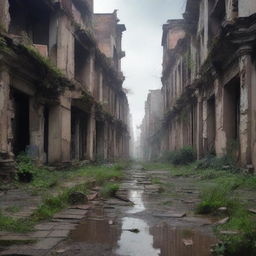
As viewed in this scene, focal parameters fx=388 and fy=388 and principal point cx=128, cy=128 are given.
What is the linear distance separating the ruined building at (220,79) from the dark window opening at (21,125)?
697 cm

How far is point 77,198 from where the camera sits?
21.8 ft

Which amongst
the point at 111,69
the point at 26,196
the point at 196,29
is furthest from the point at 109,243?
the point at 111,69

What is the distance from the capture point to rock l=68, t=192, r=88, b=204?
659cm

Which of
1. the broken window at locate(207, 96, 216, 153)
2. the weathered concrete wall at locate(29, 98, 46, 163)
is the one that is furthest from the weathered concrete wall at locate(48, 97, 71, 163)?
the broken window at locate(207, 96, 216, 153)

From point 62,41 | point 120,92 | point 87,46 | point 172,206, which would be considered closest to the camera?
point 172,206

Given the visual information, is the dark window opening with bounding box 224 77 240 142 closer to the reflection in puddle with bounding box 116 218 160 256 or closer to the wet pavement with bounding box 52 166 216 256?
the wet pavement with bounding box 52 166 216 256

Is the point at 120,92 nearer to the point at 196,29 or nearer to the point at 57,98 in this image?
the point at 196,29

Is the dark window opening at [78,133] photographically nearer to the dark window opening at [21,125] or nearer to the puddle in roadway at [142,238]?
the dark window opening at [21,125]

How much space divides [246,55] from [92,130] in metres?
10.8

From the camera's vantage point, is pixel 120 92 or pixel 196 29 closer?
pixel 196 29

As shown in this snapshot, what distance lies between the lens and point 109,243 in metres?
4.04

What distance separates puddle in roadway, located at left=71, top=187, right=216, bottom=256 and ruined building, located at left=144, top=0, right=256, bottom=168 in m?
7.04

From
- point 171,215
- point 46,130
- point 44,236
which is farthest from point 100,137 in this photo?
point 44,236

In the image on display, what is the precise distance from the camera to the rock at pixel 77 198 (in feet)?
21.6
